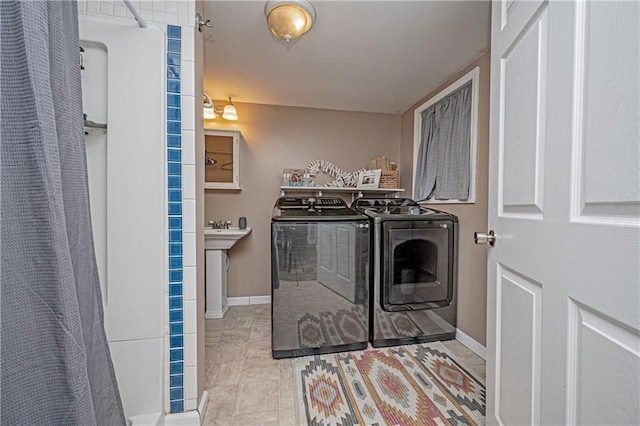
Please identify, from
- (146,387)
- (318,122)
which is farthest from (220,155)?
(146,387)

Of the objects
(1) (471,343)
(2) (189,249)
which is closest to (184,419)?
(2) (189,249)

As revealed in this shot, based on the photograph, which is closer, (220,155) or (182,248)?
(182,248)

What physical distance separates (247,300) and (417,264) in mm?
1891

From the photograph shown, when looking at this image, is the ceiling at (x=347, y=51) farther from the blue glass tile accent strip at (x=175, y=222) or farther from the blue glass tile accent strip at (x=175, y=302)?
the blue glass tile accent strip at (x=175, y=302)

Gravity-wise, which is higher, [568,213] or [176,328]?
[568,213]

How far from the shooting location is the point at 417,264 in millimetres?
2178

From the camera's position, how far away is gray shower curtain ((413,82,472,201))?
2133mm

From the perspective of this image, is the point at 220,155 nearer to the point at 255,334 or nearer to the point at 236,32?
the point at 236,32

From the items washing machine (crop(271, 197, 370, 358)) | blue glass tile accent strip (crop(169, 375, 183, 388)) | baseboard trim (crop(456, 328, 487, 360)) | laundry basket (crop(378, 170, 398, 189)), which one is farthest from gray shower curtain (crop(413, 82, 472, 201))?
blue glass tile accent strip (crop(169, 375, 183, 388))

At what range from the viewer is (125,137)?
1137 millimetres

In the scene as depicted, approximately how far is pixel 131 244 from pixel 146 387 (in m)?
0.64

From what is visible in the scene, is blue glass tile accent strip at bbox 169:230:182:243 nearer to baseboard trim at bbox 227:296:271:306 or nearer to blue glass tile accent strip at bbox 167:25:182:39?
blue glass tile accent strip at bbox 167:25:182:39

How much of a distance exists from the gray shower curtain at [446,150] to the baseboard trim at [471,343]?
111 cm

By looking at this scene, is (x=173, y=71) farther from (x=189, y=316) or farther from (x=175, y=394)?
(x=175, y=394)
